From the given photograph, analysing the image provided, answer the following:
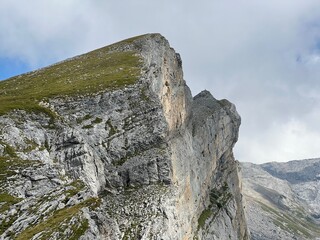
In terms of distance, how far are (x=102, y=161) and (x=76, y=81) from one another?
1034 inches

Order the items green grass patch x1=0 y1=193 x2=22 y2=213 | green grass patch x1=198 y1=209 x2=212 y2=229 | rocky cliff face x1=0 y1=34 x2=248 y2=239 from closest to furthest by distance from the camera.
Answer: green grass patch x1=0 y1=193 x2=22 y2=213 < rocky cliff face x1=0 y1=34 x2=248 y2=239 < green grass patch x1=198 y1=209 x2=212 y2=229

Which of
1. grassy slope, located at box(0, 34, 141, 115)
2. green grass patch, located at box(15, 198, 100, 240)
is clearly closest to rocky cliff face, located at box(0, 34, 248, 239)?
green grass patch, located at box(15, 198, 100, 240)

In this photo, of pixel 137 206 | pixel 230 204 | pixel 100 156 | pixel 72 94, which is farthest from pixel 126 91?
pixel 230 204

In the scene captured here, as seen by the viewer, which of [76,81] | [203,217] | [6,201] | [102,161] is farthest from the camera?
[203,217]

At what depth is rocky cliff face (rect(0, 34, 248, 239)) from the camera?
34.8 metres

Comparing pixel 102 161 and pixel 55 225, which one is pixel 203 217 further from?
pixel 55 225

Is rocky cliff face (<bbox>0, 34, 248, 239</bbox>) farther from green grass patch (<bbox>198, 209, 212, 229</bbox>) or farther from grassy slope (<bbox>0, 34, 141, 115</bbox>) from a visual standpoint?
green grass patch (<bbox>198, 209, 212, 229</bbox>)

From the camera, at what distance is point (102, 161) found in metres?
52.9

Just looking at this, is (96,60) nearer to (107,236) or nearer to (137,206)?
(137,206)

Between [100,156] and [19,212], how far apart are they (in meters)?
20.0

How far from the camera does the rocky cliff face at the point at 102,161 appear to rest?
34.8 metres

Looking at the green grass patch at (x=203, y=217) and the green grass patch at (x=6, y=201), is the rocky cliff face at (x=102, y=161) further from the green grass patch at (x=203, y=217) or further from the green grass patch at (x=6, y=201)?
the green grass patch at (x=203, y=217)

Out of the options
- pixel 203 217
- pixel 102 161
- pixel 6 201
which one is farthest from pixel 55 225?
pixel 203 217

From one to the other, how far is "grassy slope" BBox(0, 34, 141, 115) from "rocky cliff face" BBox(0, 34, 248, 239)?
0.47m
